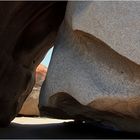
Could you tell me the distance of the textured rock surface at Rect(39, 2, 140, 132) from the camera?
149cm

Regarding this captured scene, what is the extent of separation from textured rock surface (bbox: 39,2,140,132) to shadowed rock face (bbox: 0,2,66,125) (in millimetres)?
259

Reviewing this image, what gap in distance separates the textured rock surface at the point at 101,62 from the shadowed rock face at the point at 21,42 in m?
0.26

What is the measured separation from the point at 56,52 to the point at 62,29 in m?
0.15

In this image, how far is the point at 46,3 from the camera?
193cm

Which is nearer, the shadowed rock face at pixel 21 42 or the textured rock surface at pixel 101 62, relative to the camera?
the textured rock surface at pixel 101 62

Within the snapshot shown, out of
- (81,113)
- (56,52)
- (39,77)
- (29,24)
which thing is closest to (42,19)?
(29,24)

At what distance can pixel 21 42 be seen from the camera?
202cm

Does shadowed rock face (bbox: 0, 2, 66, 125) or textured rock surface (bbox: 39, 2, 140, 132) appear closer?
textured rock surface (bbox: 39, 2, 140, 132)

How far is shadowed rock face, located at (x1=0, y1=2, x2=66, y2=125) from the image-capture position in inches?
75.6

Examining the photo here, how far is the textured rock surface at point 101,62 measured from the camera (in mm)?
1490

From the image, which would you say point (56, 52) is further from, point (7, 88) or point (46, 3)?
point (7, 88)

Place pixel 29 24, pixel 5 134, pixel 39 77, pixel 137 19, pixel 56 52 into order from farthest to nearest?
pixel 39 77 → pixel 29 24 → pixel 5 134 → pixel 56 52 → pixel 137 19

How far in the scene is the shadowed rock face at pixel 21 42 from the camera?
1921 millimetres

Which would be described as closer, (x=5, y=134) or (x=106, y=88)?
(x=106, y=88)
